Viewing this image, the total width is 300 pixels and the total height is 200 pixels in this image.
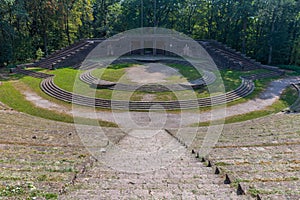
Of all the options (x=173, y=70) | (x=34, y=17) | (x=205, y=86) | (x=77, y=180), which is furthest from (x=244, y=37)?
(x=77, y=180)

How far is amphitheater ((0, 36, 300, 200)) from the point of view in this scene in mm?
6203

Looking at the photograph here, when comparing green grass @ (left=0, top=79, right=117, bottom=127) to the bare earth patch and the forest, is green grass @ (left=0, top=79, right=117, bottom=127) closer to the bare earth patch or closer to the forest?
the bare earth patch

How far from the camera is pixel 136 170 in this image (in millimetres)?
8430

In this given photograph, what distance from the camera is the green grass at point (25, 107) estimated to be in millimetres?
18478

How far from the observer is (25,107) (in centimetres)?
2059

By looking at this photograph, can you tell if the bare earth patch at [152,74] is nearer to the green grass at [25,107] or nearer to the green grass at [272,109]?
the green grass at [272,109]

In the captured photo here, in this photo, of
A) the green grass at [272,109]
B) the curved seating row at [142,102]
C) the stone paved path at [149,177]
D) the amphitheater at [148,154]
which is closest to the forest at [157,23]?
the green grass at [272,109]

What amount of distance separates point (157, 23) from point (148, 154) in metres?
40.6

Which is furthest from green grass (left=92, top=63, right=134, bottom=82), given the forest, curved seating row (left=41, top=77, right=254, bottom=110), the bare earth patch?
the forest

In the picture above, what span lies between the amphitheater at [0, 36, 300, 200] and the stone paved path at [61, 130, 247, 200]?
26 millimetres

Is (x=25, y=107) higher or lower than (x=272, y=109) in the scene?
lower

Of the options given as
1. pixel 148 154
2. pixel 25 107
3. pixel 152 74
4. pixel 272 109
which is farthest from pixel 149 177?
pixel 152 74

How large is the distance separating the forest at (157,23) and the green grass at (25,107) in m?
13.5

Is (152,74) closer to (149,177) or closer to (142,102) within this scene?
(142,102)
